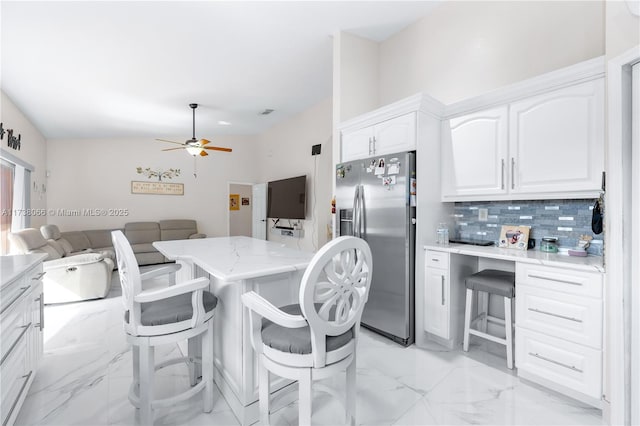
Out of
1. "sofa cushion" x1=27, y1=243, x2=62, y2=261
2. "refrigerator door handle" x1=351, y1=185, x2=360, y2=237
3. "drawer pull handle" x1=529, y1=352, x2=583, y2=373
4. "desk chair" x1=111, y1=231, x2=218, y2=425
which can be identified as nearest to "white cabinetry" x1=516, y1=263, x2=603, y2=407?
"drawer pull handle" x1=529, y1=352, x2=583, y2=373

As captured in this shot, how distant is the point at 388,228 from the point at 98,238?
5.89 metres

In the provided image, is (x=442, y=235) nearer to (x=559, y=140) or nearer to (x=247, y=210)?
(x=559, y=140)

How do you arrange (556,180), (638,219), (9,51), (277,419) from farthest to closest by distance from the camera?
(9,51) < (556,180) < (277,419) < (638,219)

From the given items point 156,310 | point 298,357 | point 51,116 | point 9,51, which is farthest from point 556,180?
point 51,116

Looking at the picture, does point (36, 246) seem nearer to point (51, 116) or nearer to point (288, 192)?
point (51, 116)

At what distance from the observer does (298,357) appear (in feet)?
4.17

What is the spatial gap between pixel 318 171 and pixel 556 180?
11.9 ft

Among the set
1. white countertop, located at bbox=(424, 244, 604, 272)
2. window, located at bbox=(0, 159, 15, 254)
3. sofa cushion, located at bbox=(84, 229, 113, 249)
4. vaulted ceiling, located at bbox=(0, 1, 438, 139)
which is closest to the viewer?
white countertop, located at bbox=(424, 244, 604, 272)

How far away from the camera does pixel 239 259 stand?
1.79m

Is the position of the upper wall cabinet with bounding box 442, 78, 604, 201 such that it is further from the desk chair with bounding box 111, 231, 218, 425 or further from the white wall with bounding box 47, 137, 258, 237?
the white wall with bounding box 47, 137, 258, 237

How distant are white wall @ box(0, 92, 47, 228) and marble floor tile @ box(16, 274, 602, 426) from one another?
3071 millimetres

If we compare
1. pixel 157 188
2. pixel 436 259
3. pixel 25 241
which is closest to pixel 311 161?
pixel 436 259

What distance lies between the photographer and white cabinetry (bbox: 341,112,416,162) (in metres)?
2.60

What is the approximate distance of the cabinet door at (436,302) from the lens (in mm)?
2498
